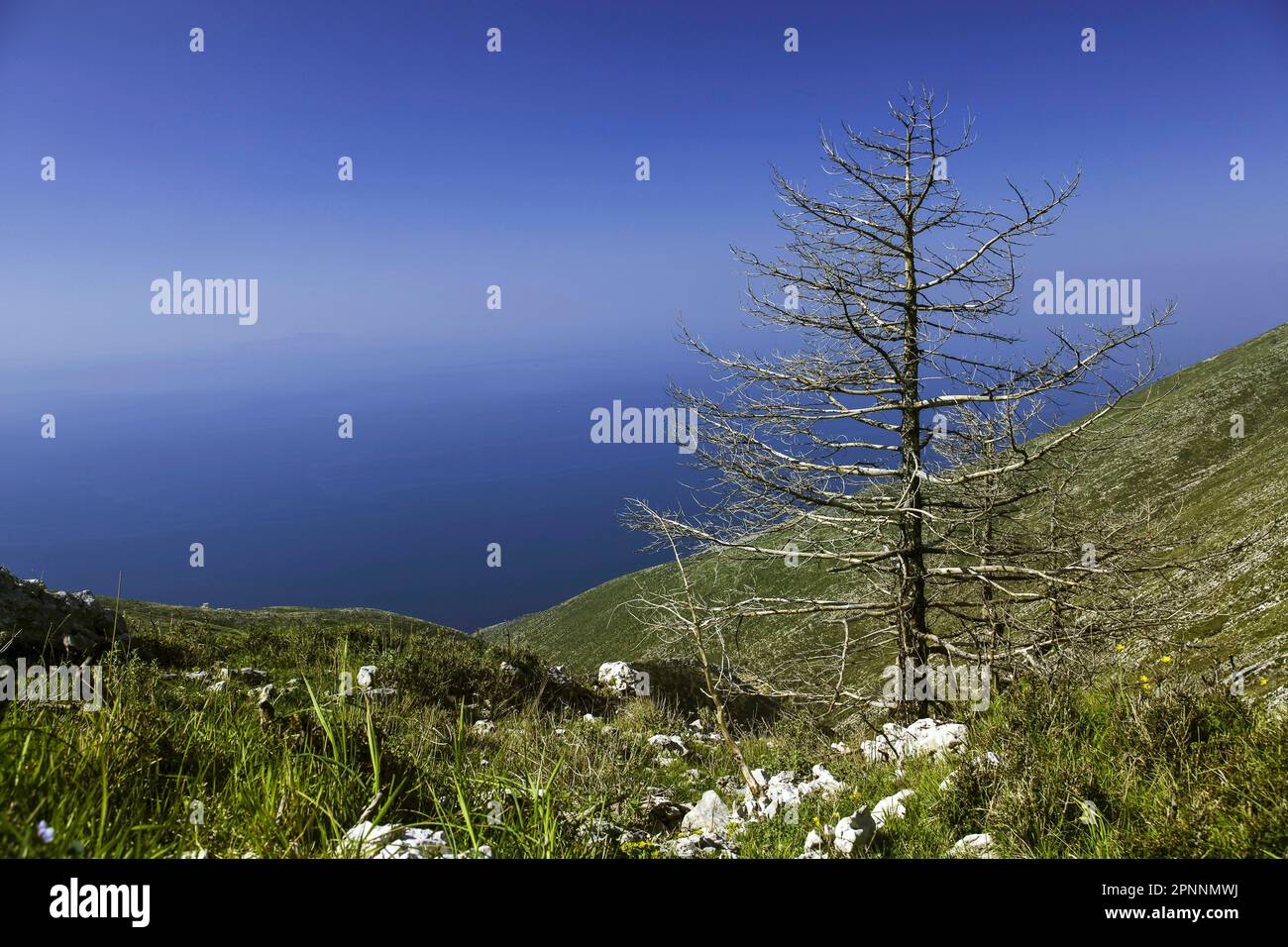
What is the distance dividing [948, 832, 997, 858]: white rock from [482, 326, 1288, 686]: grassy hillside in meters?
5.54

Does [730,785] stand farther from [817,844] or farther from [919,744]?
[817,844]

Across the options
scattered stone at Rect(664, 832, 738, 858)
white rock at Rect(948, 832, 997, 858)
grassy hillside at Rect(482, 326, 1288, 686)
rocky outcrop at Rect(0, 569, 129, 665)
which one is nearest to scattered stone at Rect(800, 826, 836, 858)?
scattered stone at Rect(664, 832, 738, 858)

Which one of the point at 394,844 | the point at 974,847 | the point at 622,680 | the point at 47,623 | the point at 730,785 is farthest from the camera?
the point at 622,680

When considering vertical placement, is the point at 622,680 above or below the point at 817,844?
below

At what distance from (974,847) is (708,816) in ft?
5.87

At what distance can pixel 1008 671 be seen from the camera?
10.4 m

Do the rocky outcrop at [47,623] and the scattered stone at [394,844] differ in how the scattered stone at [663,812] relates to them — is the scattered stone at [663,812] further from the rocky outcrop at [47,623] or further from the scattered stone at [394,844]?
the rocky outcrop at [47,623]

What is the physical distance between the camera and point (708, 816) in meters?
4.69

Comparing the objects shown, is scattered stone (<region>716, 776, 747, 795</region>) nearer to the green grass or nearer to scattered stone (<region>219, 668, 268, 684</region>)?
the green grass

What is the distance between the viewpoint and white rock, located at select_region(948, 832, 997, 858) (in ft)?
11.5

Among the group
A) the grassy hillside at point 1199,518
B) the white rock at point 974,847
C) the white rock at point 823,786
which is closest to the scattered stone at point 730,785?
the white rock at point 823,786

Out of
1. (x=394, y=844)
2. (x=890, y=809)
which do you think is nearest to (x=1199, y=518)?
(x=890, y=809)

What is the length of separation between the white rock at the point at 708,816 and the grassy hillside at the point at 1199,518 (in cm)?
440
